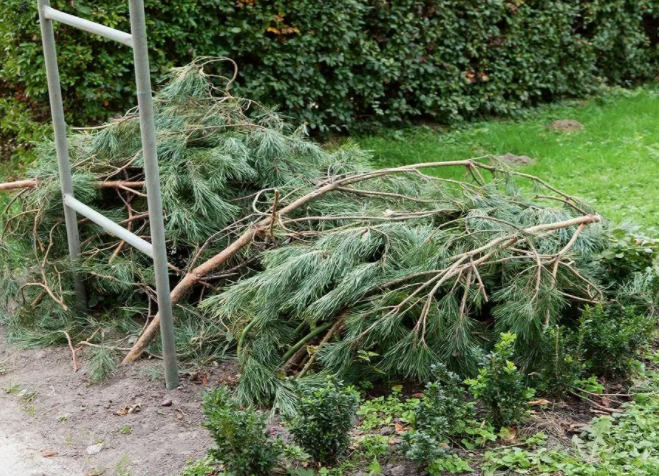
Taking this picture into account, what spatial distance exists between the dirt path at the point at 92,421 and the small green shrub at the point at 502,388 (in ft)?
3.59

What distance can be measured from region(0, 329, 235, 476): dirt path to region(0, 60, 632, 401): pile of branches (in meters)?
0.22

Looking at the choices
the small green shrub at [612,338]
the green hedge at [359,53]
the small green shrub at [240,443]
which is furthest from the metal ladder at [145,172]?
the green hedge at [359,53]

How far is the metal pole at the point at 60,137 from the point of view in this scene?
174 inches

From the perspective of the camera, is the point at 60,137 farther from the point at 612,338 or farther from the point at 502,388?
the point at 612,338

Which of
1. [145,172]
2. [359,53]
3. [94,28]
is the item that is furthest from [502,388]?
[359,53]

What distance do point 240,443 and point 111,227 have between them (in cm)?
150

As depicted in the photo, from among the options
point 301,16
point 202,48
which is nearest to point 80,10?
point 202,48

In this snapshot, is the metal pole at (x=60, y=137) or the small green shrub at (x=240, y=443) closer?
the small green shrub at (x=240, y=443)

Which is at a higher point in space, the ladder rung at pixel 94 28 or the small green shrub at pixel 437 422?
the ladder rung at pixel 94 28

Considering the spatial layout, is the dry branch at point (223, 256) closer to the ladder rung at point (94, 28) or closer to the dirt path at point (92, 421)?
the dirt path at point (92, 421)

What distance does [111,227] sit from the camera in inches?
167

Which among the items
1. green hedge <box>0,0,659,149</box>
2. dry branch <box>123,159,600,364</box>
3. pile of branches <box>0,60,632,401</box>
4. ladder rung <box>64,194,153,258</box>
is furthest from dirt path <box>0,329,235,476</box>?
green hedge <box>0,0,659,149</box>

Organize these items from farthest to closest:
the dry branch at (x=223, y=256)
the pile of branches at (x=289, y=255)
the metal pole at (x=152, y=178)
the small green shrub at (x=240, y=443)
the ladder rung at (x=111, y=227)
Answer: the dry branch at (x=223, y=256) < the ladder rung at (x=111, y=227) < the pile of branches at (x=289, y=255) < the metal pole at (x=152, y=178) < the small green shrub at (x=240, y=443)

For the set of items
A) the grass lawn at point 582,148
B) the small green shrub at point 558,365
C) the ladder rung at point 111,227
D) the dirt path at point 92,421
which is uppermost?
the ladder rung at point 111,227
